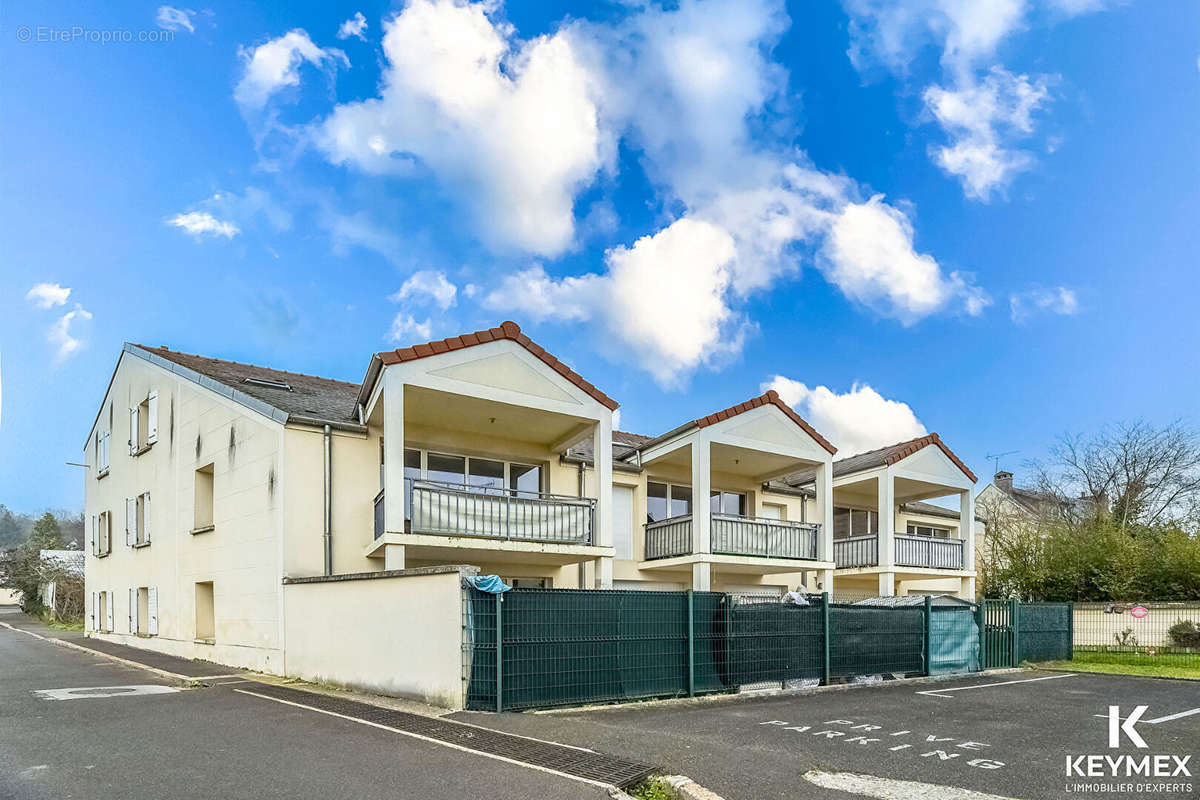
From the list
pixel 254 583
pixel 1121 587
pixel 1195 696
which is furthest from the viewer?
pixel 1121 587

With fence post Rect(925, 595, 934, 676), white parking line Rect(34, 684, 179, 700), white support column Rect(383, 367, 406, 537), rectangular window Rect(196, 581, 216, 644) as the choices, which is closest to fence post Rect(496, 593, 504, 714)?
white support column Rect(383, 367, 406, 537)

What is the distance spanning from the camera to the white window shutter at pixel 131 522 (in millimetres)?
21875

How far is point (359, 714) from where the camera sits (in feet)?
33.0

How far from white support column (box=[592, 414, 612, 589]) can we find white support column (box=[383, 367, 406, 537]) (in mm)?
4186

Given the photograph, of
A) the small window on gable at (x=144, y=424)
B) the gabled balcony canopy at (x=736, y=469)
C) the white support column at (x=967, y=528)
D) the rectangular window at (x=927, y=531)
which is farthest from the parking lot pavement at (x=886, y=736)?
the small window on gable at (x=144, y=424)

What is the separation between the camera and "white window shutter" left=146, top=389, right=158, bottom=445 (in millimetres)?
20578

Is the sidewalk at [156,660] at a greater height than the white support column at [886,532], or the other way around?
the white support column at [886,532]

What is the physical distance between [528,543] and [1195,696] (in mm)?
11693

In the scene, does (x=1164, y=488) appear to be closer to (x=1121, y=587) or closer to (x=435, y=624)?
(x=1121, y=587)

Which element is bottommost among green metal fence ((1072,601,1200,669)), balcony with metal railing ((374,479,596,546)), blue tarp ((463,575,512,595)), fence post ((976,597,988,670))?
green metal fence ((1072,601,1200,669))

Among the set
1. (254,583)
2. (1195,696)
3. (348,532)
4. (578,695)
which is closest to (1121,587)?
(1195,696)

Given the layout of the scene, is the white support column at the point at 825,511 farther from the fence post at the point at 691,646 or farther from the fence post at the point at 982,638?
the fence post at the point at 691,646

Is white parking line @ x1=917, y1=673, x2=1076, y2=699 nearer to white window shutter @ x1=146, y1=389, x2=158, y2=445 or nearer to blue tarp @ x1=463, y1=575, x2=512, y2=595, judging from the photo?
blue tarp @ x1=463, y1=575, x2=512, y2=595

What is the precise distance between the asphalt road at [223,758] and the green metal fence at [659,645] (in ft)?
6.56
